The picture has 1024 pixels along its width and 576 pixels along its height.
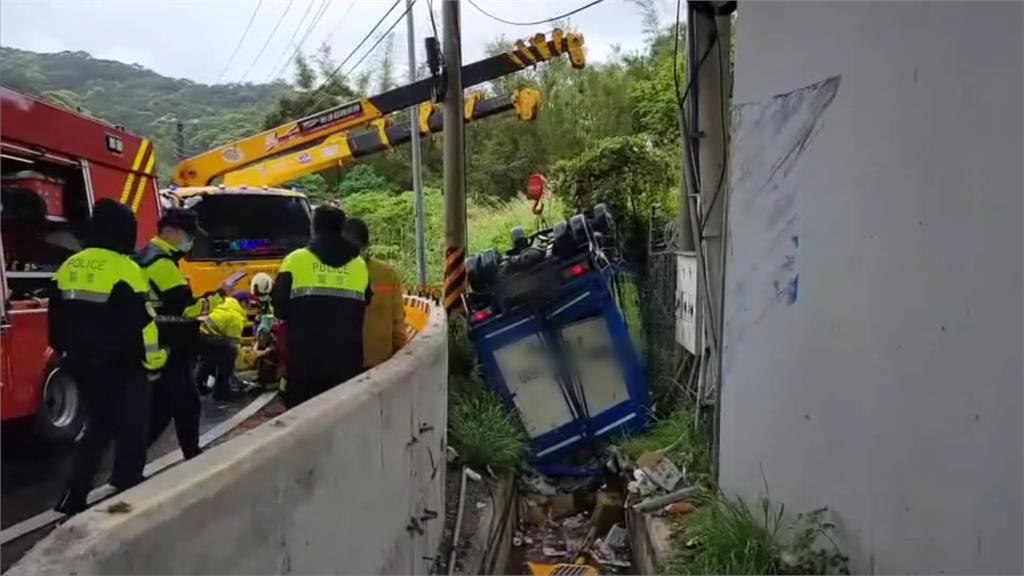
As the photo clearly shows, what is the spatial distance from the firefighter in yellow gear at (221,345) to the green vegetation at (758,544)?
15.9 ft

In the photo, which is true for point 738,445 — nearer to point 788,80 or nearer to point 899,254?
point 899,254

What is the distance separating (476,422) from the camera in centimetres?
704

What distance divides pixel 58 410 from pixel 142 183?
8.27ft

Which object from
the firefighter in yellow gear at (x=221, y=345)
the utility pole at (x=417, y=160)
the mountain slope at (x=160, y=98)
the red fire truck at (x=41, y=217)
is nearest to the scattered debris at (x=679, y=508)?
the red fire truck at (x=41, y=217)

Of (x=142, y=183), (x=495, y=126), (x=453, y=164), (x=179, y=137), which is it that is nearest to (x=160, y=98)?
(x=179, y=137)

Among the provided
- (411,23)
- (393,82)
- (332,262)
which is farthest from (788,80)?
(393,82)

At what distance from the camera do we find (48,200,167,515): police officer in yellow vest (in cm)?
451

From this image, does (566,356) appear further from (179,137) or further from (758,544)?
(179,137)

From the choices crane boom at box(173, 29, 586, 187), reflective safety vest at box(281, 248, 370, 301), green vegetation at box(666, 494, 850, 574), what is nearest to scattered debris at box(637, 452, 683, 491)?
green vegetation at box(666, 494, 850, 574)

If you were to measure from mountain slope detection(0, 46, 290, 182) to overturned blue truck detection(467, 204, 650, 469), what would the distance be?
953 inches

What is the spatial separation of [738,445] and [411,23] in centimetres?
1478

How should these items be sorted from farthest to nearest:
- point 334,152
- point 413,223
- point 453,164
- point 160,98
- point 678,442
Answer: point 160,98
point 413,223
point 334,152
point 453,164
point 678,442

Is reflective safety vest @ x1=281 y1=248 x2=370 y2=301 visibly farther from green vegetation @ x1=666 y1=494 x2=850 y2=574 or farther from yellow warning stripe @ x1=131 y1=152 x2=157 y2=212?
yellow warning stripe @ x1=131 y1=152 x2=157 y2=212

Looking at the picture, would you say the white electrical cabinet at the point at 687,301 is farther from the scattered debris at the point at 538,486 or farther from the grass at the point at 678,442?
the scattered debris at the point at 538,486
